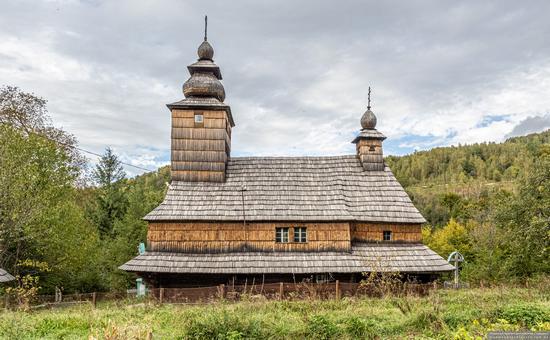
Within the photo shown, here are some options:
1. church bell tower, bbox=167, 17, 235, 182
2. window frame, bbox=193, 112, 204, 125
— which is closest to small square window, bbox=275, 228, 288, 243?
church bell tower, bbox=167, 17, 235, 182


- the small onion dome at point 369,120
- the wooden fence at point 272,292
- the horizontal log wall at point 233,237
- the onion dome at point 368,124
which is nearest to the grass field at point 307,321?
the wooden fence at point 272,292

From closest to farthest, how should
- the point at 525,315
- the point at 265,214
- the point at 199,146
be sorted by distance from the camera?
the point at 525,315 < the point at 265,214 < the point at 199,146

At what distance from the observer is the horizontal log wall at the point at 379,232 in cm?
1898

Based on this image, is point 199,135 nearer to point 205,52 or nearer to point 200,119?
point 200,119

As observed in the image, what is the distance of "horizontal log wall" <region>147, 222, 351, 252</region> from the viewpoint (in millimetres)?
17891

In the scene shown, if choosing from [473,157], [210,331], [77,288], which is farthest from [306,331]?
[473,157]

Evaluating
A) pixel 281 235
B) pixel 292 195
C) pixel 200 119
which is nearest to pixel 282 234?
pixel 281 235

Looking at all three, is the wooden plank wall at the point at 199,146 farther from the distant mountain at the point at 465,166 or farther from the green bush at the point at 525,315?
the distant mountain at the point at 465,166

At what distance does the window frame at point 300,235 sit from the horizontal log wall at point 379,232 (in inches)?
87.1

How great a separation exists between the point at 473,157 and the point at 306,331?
101 metres

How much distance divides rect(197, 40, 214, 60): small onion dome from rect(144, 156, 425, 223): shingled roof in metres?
5.40

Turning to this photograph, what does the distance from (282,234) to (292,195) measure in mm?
1969

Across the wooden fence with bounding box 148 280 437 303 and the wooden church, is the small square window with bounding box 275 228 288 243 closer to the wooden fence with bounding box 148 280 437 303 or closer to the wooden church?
the wooden church

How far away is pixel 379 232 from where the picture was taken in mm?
19047
